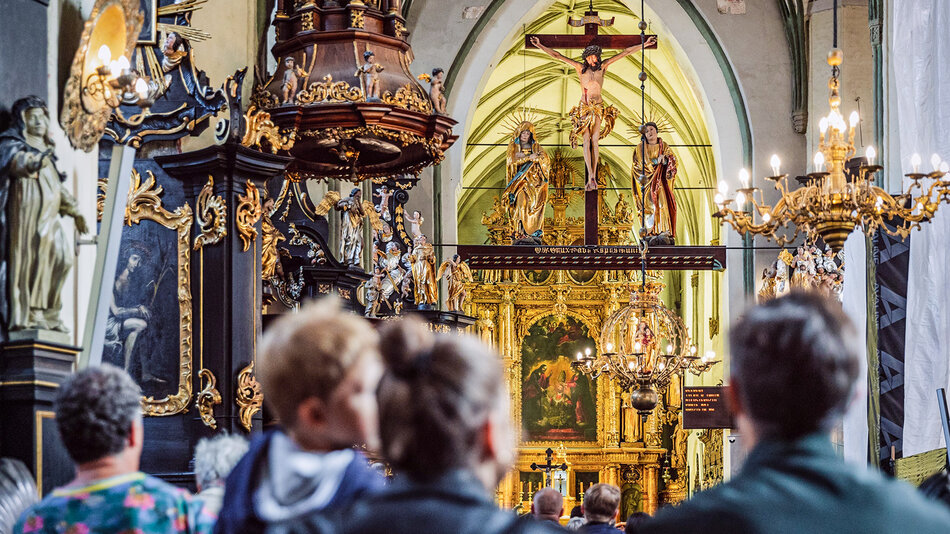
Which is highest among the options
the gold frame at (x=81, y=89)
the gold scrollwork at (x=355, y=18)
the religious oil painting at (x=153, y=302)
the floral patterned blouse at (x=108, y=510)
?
the gold scrollwork at (x=355, y=18)

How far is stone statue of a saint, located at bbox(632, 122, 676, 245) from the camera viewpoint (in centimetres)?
2042

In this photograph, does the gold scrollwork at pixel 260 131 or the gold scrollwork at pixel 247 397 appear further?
the gold scrollwork at pixel 260 131

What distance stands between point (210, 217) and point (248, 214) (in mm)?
254

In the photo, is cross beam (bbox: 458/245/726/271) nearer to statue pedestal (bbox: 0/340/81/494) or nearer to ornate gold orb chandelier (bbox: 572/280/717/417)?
ornate gold orb chandelier (bbox: 572/280/717/417)

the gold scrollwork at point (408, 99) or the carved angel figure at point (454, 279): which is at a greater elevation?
the gold scrollwork at point (408, 99)

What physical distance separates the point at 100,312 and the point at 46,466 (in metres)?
0.74

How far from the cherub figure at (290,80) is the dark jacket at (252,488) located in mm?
7727

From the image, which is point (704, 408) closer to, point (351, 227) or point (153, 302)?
point (351, 227)

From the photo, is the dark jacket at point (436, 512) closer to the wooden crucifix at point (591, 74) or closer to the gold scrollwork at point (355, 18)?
the gold scrollwork at point (355, 18)

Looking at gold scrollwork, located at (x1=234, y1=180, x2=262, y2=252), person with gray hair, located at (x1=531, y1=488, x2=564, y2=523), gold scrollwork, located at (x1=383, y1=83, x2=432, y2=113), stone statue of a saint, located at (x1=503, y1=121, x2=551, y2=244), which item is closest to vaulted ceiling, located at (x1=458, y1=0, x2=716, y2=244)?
stone statue of a saint, located at (x1=503, y1=121, x2=551, y2=244)

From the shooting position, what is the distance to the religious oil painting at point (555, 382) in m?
32.0

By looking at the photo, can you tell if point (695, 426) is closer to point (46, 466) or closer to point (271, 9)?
point (271, 9)

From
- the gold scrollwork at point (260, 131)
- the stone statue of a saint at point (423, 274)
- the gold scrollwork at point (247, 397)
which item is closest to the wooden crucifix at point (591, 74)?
the stone statue of a saint at point (423, 274)

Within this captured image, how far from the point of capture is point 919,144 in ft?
35.9
